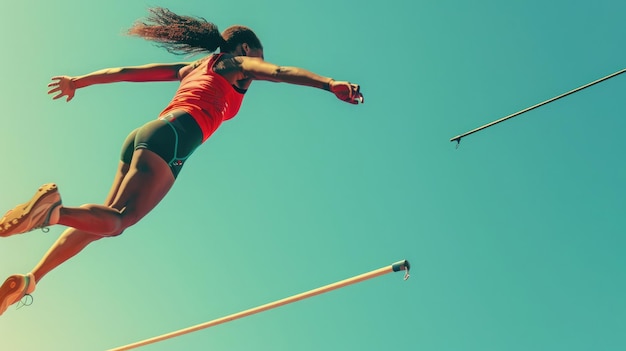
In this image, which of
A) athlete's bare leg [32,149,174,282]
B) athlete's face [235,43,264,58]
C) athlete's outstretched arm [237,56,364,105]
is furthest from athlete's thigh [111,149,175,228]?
athlete's face [235,43,264,58]

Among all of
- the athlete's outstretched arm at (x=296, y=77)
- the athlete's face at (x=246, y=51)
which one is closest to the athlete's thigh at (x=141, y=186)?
the athlete's outstretched arm at (x=296, y=77)

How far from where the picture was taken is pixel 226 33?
605cm

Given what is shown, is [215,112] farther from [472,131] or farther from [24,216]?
[472,131]

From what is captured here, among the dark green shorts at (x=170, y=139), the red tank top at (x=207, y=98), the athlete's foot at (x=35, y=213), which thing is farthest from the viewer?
the red tank top at (x=207, y=98)

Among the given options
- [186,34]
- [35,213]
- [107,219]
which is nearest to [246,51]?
[186,34]

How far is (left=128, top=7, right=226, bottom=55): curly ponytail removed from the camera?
583cm

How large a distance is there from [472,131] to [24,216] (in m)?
3.85

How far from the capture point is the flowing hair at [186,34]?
5832mm

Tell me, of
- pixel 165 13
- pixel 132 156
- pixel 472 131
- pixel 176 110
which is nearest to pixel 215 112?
pixel 176 110

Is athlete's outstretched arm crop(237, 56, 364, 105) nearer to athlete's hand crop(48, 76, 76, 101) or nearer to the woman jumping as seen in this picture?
the woman jumping

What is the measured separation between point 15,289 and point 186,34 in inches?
98.4

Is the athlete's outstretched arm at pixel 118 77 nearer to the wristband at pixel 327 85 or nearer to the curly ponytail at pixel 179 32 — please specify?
the curly ponytail at pixel 179 32

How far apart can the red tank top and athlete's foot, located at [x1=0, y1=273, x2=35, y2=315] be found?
152 centimetres

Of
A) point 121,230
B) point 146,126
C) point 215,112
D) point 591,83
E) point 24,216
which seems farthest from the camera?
point 591,83
